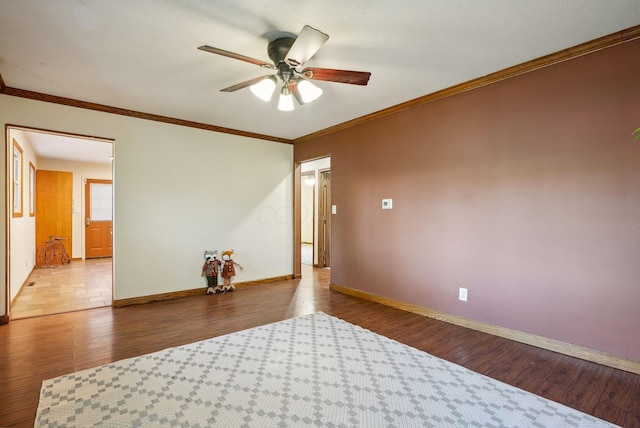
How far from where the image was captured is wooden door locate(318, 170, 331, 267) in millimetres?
6609

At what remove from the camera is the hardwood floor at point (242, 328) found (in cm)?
201

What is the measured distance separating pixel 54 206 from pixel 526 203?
30.4 ft

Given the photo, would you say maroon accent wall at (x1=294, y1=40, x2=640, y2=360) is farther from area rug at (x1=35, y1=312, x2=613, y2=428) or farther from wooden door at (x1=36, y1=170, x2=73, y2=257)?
wooden door at (x1=36, y1=170, x2=73, y2=257)

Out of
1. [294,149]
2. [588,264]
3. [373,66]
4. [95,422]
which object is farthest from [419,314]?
[294,149]

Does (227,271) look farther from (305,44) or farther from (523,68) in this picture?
(523,68)

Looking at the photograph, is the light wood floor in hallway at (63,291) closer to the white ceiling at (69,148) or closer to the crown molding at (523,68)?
the white ceiling at (69,148)

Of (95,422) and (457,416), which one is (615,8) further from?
(95,422)

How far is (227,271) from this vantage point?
464 centimetres

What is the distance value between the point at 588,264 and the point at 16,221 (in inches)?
253

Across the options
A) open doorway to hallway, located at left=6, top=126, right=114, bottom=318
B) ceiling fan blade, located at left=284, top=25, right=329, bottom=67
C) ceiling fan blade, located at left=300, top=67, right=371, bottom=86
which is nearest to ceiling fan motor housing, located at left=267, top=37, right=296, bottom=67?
ceiling fan blade, located at left=284, top=25, right=329, bottom=67

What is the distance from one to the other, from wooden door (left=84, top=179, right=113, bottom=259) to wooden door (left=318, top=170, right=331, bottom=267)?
568 centimetres

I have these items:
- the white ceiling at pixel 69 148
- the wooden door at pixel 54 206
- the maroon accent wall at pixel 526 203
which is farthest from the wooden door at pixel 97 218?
the maroon accent wall at pixel 526 203

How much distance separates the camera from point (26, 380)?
2.18m

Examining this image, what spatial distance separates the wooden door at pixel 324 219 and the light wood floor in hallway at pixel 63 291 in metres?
3.75
